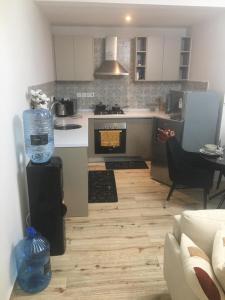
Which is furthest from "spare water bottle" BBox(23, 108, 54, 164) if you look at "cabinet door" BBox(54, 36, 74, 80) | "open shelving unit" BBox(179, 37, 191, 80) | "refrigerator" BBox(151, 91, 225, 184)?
"open shelving unit" BBox(179, 37, 191, 80)

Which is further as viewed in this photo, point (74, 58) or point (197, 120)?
point (74, 58)

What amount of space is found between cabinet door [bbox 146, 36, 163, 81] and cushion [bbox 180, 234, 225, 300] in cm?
362

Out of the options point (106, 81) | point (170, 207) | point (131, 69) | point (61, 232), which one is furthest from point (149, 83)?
point (61, 232)

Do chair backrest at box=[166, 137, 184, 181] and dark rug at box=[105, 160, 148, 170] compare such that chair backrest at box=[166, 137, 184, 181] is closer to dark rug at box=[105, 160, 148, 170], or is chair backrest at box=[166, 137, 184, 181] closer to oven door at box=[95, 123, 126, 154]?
dark rug at box=[105, 160, 148, 170]

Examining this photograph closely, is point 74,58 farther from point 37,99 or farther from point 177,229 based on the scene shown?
point 177,229

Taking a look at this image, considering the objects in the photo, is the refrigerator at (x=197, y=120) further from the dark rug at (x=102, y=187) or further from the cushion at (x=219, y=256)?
the cushion at (x=219, y=256)

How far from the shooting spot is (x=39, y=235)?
209 cm

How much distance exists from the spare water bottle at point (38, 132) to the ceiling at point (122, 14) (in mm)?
1520

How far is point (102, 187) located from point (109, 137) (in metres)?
1.08

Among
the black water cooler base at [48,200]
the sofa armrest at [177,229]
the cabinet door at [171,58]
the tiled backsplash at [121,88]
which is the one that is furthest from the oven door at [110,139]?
the sofa armrest at [177,229]

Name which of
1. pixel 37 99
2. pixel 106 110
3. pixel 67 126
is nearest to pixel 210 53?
pixel 106 110

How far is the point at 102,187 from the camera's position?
3.60 m

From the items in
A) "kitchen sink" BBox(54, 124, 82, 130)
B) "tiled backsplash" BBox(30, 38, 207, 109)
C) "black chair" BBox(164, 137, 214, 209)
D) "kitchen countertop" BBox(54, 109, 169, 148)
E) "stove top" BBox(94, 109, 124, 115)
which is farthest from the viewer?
"tiled backsplash" BBox(30, 38, 207, 109)

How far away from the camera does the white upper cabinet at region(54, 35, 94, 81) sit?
13.9ft
